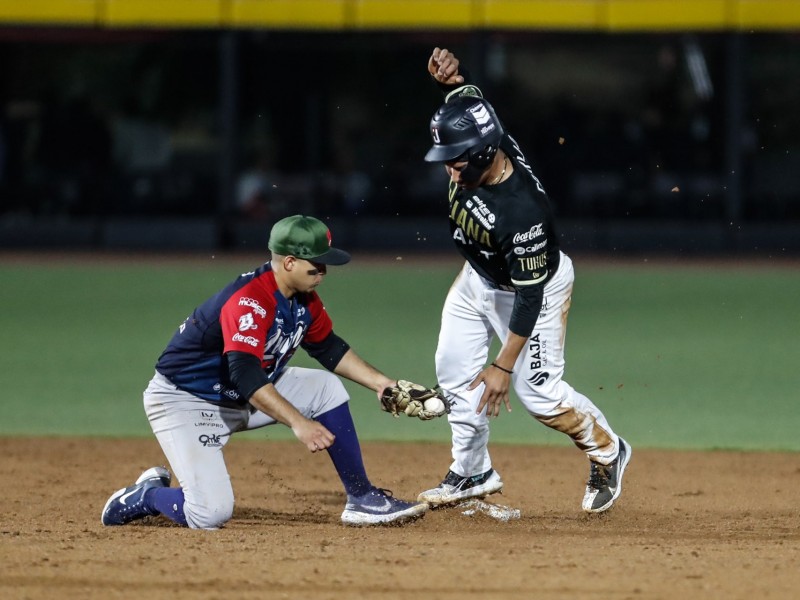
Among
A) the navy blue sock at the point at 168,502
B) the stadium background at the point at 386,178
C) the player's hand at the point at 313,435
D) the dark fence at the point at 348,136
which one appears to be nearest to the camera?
the player's hand at the point at 313,435

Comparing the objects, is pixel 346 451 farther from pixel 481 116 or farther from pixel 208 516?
Result: pixel 481 116

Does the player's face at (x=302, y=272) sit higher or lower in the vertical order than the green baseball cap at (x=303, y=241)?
lower

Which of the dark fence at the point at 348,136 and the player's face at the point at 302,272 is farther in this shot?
the dark fence at the point at 348,136

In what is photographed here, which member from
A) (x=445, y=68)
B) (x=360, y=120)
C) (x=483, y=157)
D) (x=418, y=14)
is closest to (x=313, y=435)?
(x=483, y=157)

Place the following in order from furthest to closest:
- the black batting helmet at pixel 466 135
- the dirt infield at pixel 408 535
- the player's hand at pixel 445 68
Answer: the player's hand at pixel 445 68 → the black batting helmet at pixel 466 135 → the dirt infield at pixel 408 535

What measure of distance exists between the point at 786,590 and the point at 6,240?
60.0 feet

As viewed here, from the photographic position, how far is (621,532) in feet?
20.4

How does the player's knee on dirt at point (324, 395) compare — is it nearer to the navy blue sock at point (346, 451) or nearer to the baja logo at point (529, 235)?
the navy blue sock at point (346, 451)

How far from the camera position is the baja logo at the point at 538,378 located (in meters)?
6.38

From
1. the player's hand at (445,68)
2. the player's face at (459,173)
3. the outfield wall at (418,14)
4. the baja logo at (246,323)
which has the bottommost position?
the baja logo at (246,323)

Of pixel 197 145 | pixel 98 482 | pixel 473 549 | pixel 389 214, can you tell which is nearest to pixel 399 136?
pixel 389 214

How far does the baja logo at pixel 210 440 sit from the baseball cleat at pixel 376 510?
70 centimetres

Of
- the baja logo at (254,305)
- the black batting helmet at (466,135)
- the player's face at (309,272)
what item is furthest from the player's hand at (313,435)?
the black batting helmet at (466,135)

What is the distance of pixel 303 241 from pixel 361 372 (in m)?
0.84
